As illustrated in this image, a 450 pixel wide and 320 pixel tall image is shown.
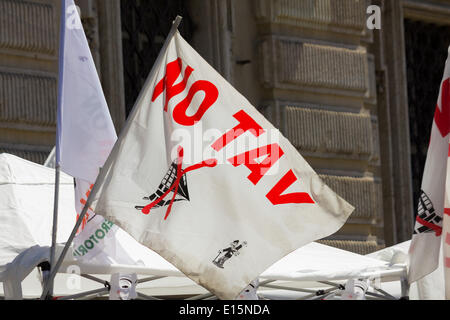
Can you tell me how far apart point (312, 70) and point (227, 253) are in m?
5.29

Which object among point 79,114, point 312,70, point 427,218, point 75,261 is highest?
point 312,70

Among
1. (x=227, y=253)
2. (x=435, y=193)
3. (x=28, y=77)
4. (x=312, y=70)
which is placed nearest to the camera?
(x=227, y=253)

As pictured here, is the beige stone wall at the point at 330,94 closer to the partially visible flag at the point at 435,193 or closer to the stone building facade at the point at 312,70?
the stone building facade at the point at 312,70

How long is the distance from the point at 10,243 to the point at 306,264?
5.84ft

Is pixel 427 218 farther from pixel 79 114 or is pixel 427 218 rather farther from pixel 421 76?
pixel 421 76

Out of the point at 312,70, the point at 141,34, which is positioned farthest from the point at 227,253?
the point at 312,70

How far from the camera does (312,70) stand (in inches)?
474

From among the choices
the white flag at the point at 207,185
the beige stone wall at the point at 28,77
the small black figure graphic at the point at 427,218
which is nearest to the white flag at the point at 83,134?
the white flag at the point at 207,185

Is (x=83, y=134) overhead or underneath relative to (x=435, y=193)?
overhead

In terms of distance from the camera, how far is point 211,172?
710cm

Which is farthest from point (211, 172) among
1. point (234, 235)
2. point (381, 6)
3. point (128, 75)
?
point (381, 6)

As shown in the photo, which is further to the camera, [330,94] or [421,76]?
[421,76]

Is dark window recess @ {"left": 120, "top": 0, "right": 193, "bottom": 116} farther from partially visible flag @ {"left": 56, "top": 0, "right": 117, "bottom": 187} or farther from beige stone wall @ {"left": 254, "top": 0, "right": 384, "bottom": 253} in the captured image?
partially visible flag @ {"left": 56, "top": 0, "right": 117, "bottom": 187}
